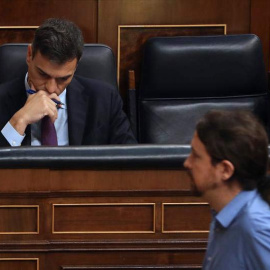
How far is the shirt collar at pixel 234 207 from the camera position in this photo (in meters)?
0.78

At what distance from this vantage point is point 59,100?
4.54 ft

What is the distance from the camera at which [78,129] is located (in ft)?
4.57

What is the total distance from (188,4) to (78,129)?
20.8 inches

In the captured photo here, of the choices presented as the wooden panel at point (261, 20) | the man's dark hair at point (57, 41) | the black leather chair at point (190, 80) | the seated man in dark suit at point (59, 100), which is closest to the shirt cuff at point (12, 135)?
the seated man in dark suit at point (59, 100)

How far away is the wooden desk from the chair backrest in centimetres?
47

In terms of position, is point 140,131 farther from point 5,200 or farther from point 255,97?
point 5,200

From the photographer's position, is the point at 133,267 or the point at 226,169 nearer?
the point at 226,169

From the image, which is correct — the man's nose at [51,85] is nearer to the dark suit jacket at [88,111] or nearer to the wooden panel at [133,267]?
the dark suit jacket at [88,111]

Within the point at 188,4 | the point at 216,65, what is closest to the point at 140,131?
the point at 216,65

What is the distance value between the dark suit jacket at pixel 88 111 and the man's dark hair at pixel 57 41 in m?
0.11

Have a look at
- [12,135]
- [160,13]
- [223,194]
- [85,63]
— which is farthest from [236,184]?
[160,13]

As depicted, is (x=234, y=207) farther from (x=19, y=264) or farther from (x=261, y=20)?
(x=261, y=20)

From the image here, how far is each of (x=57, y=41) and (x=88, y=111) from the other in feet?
0.53

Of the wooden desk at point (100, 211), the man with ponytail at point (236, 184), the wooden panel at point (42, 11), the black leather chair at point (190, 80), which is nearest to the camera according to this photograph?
the man with ponytail at point (236, 184)
